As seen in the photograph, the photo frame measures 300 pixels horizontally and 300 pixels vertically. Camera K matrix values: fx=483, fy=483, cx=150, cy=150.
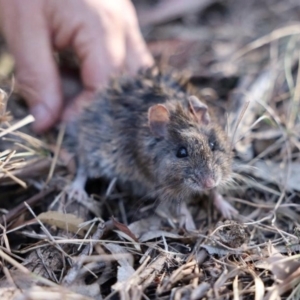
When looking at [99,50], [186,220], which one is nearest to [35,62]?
[99,50]

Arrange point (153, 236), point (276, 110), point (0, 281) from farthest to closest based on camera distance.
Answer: point (276, 110) → point (153, 236) → point (0, 281)

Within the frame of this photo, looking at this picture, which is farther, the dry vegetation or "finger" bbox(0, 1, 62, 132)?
"finger" bbox(0, 1, 62, 132)

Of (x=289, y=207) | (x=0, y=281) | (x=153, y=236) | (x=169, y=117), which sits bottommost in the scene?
(x=289, y=207)

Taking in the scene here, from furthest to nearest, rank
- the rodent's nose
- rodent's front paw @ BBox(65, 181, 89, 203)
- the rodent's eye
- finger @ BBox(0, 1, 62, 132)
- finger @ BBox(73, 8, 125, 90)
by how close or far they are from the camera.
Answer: finger @ BBox(73, 8, 125, 90) → finger @ BBox(0, 1, 62, 132) → rodent's front paw @ BBox(65, 181, 89, 203) → the rodent's eye → the rodent's nose

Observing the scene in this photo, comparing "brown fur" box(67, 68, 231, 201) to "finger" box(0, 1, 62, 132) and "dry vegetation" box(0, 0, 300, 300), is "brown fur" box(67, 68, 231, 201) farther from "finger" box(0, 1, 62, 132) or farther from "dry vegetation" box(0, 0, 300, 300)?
"finger" box(0, 1, 62, 132)

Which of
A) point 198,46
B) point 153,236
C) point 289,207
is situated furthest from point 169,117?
point 198,46

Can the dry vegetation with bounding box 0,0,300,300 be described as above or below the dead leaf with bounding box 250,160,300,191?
above

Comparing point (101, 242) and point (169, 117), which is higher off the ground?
point (169, 117)

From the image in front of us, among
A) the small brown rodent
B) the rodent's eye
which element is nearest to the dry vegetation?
the small brown rodent

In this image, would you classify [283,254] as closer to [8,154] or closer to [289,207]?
[289,207]
